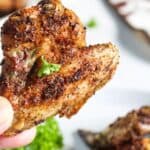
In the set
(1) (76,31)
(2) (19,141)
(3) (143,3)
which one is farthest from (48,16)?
(3) (143,3)

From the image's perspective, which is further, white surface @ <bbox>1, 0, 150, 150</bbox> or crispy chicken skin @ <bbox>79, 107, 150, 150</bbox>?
white surface @ <bbox>1, 0, 150, 150</bbox>

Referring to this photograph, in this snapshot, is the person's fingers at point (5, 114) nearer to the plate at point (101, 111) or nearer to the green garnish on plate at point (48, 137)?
the green garnish on plate at point (48, 137)

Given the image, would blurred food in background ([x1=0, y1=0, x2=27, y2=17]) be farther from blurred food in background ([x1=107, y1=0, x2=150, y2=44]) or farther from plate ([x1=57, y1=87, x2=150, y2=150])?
plate ([x1=57, y1=87, x2=150, y2=150])

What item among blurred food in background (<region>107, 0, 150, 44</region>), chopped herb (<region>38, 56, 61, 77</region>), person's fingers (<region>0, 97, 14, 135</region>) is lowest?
blurred food in background (<region>107, 0, 150, 44</region>)

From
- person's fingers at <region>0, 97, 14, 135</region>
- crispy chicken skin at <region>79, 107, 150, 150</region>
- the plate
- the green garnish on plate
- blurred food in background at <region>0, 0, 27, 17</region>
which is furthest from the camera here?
blurred food in background at <region>0, 0, 27, 17</region>

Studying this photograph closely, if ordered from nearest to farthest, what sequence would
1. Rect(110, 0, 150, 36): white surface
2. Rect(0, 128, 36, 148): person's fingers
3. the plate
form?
1. Rect(0, 128, 36, 148): person's fingers
2. the plate
3. Rect(110, 0, 150, 36): white surface

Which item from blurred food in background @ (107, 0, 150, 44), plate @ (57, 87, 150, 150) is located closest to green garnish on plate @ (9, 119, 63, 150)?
plate @ (57, 87, 150, 150)

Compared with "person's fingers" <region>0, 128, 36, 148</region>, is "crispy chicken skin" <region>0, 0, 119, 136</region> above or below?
above
